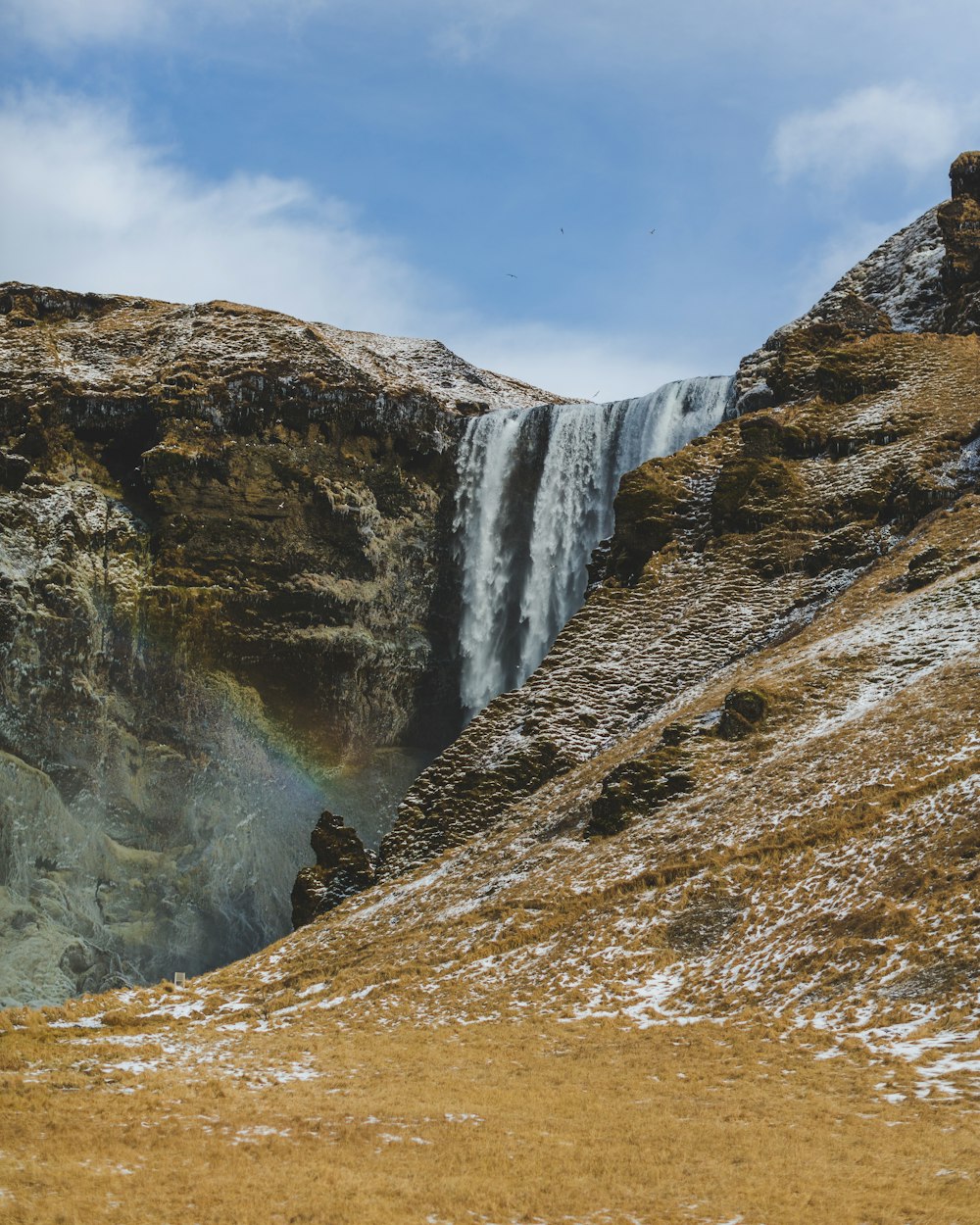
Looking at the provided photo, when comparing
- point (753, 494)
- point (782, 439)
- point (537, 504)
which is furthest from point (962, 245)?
point (537, 504)

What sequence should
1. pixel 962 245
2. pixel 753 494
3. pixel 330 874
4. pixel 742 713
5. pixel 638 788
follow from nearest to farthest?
pixel 638 788 < pixel 742 713 < pixel 330 874 < pixel 753 494 < pixel 962 245

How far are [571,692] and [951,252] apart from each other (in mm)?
31500

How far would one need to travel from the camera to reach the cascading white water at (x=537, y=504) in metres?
56.5

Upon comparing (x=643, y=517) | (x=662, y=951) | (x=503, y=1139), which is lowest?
(x=503, y=1139)

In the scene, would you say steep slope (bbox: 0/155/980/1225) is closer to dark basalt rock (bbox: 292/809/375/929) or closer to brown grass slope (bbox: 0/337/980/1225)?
brown grass slope (bbox: 0/337/980/1225)

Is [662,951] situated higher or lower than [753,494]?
lower

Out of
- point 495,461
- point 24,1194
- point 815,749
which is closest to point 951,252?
point 495,461

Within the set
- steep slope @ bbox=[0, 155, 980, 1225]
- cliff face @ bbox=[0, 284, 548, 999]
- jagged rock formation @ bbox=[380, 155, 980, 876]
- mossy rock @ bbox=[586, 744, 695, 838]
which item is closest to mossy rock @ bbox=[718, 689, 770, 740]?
steep slope @ bbox=[0, 155, 980, 1225]

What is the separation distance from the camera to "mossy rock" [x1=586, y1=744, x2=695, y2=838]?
29609 mm

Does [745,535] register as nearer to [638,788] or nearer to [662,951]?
[638,788]

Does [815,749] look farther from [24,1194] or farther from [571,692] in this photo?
[24,1194]

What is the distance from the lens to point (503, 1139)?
1443 centimetres

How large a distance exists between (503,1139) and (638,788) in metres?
16.3

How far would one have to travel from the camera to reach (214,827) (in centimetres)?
5841
